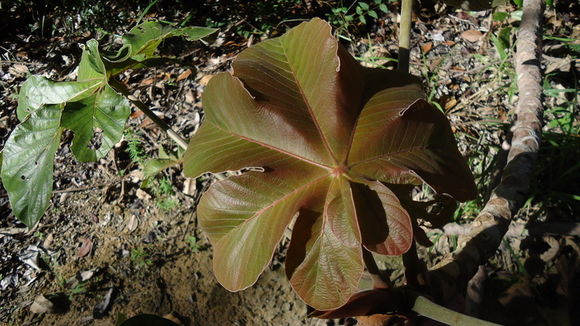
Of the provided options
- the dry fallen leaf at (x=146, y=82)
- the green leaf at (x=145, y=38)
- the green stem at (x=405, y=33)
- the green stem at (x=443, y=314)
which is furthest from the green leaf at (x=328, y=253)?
the dry fallen leaf at (x=146, y=82)

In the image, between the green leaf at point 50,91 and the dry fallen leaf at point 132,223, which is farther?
the dry fallen leaf at point 132,223

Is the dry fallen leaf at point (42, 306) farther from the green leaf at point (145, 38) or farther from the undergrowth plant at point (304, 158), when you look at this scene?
the green leaf at point (145, 38)

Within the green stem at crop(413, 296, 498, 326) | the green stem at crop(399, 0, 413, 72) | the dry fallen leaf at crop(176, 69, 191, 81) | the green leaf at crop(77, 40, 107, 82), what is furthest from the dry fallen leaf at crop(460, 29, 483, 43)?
the green leaf at crop(77, 40, 107, 82)

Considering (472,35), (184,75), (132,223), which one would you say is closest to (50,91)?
(132,223)

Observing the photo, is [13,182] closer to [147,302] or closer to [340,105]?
[340,105]

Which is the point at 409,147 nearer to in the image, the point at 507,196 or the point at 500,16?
the point at 507,196

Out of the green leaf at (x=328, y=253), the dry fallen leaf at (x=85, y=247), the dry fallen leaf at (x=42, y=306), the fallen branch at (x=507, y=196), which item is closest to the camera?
the green leaf at (x=328, y=253)

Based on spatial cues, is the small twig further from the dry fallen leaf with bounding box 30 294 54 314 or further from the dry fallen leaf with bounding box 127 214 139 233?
the dry fallen leaf with bounding box 30 294 54 314

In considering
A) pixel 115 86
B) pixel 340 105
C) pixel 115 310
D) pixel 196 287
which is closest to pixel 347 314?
pixel 340 105
